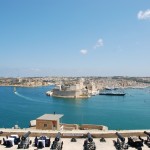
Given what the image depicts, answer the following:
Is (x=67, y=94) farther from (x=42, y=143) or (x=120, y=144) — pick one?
(x=120, y=144)

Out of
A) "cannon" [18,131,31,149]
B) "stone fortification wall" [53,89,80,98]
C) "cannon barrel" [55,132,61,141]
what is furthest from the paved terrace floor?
"stone fortification wall" [53,89,80,98]

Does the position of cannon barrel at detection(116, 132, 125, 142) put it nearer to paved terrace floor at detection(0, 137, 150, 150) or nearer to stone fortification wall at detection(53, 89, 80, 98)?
paved terrace floor at detection(0, 137, 150, 150)

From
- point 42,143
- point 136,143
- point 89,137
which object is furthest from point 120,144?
point 42,143

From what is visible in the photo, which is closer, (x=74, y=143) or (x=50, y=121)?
(x=74, y=143)

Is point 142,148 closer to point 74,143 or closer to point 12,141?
point 74,143

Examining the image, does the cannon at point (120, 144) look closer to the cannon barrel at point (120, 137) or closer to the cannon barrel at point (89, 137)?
the cannon barrel at point (120, 137)

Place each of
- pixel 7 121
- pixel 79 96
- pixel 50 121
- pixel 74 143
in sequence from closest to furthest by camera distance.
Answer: pixel 74 143, pixel 50 121, pixel 7 121, pixel 79 96

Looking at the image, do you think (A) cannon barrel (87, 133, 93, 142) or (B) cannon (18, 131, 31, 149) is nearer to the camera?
(B) cannon (18, 131, 31, 149)

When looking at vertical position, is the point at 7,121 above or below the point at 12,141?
below

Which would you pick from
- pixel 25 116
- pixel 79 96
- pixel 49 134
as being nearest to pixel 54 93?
pixel 79 96

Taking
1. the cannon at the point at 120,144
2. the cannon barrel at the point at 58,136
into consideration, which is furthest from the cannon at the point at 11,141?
the cannon at the point at 120,144

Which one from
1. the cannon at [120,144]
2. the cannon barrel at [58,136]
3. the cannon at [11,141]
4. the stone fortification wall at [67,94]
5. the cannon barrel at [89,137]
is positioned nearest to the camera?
the cannon at [120,144]
